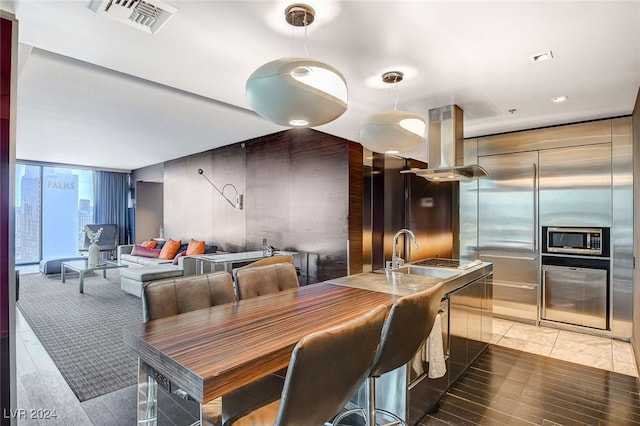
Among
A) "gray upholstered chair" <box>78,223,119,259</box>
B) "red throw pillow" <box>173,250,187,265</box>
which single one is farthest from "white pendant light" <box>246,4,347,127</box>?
"gray upholstered chair" <box>78,223,119,259</box>

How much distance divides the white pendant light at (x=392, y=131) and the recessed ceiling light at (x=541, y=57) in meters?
0.91

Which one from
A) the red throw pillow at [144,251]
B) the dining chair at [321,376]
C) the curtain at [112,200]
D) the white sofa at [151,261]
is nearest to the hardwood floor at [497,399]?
the dining chair at [321,376]

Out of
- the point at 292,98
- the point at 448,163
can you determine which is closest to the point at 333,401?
the point at 292,98

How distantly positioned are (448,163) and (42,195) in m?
10.0

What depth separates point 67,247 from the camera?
29.6 ft

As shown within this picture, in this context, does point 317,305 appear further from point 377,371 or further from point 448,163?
point 448,163

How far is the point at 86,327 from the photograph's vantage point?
12.9ft

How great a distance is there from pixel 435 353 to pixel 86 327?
4.02 m

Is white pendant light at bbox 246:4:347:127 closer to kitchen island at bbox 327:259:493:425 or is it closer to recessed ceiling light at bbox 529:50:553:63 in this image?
kitchen island at bbox 327:259:493:425

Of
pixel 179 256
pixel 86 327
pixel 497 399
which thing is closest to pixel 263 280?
pixel 497 399

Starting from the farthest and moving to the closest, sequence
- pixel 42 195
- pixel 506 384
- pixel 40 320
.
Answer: pixel 42 195
pixel 40 320
pixel 506 384

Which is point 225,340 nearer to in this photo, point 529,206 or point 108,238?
point 529,206

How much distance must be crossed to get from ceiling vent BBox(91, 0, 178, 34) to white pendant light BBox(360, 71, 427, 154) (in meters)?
1.23

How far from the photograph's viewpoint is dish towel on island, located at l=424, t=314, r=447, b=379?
212 centimetres
